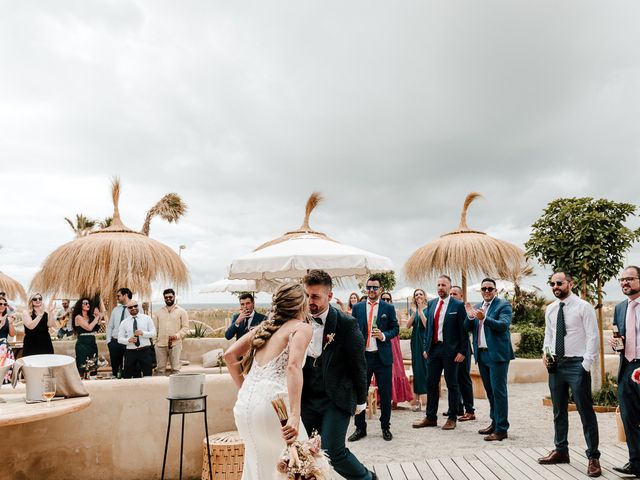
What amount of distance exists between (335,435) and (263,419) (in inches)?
31.4

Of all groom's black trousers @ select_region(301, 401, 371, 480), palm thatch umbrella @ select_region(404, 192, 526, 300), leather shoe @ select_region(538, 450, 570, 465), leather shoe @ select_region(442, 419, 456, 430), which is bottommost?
leather shoe @ select_region(442, 419, 456, 430)

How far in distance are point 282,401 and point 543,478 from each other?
306cm

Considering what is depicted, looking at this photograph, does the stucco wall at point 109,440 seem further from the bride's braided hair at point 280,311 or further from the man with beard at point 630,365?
the man with beard at point 630,365

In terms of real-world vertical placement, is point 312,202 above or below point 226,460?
above

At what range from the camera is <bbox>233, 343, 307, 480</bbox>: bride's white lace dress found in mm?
3119

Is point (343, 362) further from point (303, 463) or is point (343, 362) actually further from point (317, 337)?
point (303, 463)

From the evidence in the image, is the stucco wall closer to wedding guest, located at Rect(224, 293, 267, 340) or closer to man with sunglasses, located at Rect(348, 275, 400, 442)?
wedding guest, located at Rect(224, 293, 267, 340)

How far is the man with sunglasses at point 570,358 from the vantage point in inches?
192

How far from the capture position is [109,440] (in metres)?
4.94

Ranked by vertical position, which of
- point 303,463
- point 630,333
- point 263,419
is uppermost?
point 630,333

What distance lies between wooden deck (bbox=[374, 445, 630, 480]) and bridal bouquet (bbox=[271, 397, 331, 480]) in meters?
2.44

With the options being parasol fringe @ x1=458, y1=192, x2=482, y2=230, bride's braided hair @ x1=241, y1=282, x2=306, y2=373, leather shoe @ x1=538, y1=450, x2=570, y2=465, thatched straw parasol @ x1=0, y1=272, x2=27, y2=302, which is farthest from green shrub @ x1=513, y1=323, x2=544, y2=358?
thatched straw parasol @ x1=0, y1=272, x2=27, y2=302

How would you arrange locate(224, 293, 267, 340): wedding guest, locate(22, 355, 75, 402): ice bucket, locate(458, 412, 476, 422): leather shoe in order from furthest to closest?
locate(458, 412, 476, 422): leather shoe
locate(224, 293, 267, 340): wedding guest
locate(22, 355, 75, 402): ice bucket

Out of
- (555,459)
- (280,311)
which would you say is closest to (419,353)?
(555,459)
